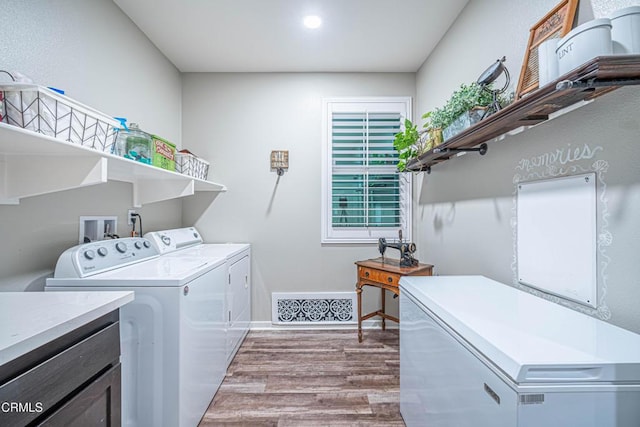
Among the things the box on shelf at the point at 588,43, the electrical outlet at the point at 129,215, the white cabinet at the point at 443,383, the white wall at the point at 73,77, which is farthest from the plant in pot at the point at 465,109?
the electrical outlet at the point at 129,215

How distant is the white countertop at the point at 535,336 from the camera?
0.71 m

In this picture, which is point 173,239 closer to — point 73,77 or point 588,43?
point 73,77

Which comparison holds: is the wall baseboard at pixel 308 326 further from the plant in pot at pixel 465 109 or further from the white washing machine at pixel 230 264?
the plant in pot at pixel 465 109

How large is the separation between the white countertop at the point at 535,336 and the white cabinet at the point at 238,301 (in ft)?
4.84

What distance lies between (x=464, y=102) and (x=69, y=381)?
6.55 feet

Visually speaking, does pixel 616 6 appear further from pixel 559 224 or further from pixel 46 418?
pixel 46 418

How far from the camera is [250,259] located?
292 cm

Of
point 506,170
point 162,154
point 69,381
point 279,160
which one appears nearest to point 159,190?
point 162,154

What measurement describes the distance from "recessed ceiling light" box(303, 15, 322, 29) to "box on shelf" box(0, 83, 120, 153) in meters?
1.56

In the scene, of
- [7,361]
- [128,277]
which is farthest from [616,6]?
[128,277]

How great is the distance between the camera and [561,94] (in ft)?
3.22

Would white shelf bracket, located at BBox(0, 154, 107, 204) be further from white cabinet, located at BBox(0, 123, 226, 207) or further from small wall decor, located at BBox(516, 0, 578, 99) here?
small wall decor, located at BBox(516, 0, 578, 99)

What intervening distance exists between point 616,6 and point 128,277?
2.23 m

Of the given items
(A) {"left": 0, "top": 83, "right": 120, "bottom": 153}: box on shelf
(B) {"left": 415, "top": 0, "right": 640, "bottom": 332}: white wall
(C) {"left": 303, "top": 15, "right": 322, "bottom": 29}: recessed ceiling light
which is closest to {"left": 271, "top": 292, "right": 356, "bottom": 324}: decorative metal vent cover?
(B) {"left": 415, "top": 0, "right": 640, "bottom": 332}: white wall
